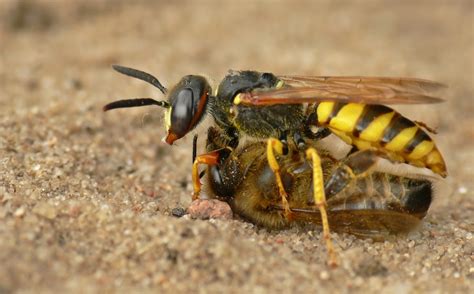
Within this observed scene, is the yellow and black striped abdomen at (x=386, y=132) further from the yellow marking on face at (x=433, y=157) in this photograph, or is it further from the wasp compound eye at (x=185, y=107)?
the wasp compound eye at (x=185, y=107)

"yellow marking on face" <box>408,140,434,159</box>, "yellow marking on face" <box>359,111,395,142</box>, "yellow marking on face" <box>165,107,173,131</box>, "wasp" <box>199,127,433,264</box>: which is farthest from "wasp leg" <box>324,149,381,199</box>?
"yellow marking on face" <box>165,107,173,131</box>

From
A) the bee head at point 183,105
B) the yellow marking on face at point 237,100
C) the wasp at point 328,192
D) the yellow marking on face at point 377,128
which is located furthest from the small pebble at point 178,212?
the yellow marking on face at point 377,128

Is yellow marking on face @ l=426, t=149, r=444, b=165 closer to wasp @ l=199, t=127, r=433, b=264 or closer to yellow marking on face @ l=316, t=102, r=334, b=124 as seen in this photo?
wasp @ l=199, t=127, r=433, b=264

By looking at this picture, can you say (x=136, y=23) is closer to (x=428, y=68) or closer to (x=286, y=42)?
(x=286, y=42)

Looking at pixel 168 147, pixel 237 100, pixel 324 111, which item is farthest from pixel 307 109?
pixel 168 147

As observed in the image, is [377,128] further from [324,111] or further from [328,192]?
[328,192]

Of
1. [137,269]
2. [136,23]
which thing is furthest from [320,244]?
[136,23]
